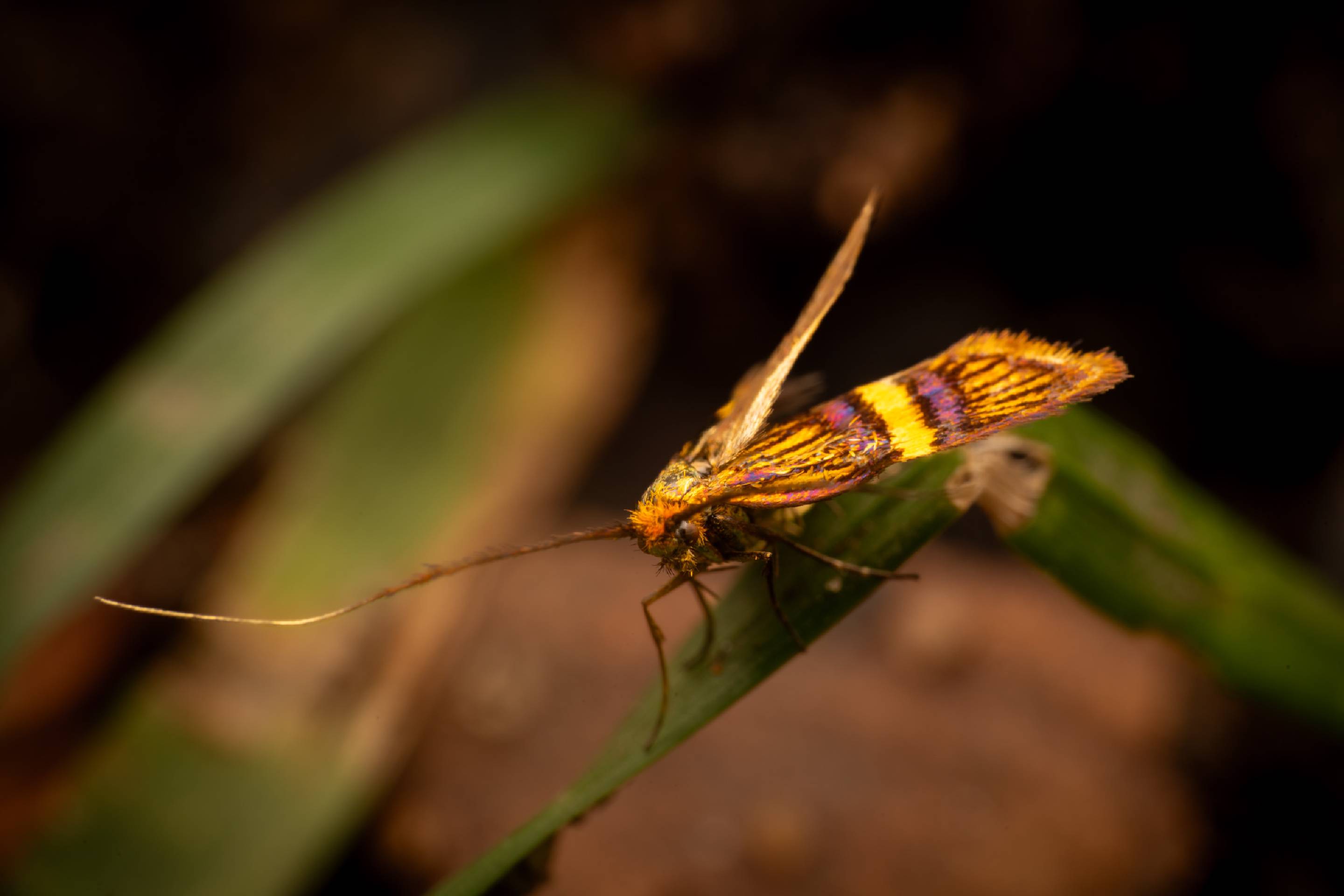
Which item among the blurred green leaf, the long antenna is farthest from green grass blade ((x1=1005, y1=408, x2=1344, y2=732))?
the blurred green leaf

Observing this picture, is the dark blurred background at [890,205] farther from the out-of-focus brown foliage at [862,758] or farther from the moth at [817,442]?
the moth at [817,442]

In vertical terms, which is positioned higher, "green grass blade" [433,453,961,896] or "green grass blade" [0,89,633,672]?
"green grass blade" [0,89,633,672]

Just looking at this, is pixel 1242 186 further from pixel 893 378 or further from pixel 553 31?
pixel 553 31

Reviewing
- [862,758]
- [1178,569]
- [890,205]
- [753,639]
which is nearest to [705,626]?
[753,639]

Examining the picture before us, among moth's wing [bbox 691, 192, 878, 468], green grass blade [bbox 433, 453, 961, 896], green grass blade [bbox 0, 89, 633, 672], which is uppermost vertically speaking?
green grass blade [bbox 0, 89, 633, 672]

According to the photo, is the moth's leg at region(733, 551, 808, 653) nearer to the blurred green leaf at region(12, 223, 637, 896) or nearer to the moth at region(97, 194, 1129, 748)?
the moth at region(97, 194, 1129, 748)

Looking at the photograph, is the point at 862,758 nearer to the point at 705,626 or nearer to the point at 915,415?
the point at 705,626
